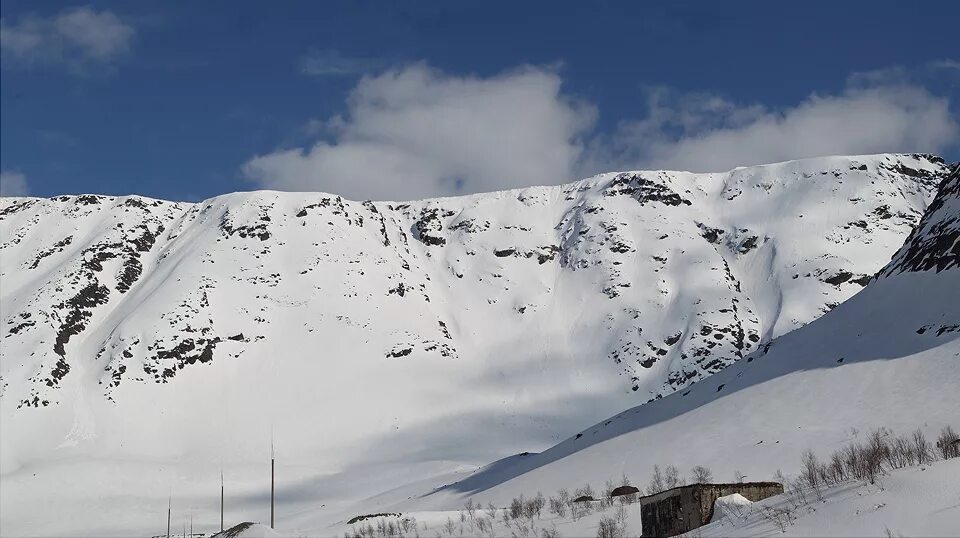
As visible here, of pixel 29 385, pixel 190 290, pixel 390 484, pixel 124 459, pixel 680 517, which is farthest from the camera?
pixel 190 290

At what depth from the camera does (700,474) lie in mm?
62750

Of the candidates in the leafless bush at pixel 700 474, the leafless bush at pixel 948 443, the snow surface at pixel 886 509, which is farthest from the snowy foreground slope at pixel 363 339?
the snow surface at pixel 886 509

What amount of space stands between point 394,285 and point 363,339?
1661 centimetres

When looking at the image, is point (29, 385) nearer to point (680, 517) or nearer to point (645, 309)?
point (645, 309)

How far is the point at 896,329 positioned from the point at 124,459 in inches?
3569

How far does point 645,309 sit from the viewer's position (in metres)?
172

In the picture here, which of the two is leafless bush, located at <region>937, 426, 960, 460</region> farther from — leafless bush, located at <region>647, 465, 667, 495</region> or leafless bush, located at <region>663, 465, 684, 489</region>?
leafless bush, located at <region>647, 465, 667, 495</region>

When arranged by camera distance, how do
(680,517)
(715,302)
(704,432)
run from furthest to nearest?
(715,302)
(704,432)
(680,517)

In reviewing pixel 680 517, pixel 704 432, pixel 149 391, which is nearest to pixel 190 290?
pixel 149 391

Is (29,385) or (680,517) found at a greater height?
(29,385)

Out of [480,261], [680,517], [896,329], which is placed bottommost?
[680,517]

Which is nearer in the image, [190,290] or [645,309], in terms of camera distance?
[190,290]

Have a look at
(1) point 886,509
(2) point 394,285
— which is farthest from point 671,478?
(2) point 394,285

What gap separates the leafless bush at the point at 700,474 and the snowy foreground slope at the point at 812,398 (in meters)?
1.00
